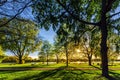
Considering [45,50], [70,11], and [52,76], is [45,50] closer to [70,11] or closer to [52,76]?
[52,76]

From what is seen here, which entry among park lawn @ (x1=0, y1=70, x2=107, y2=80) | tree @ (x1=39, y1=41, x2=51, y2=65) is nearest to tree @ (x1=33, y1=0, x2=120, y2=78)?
park lawn @ (x1=0, y1=70, x2=107, y2=80)

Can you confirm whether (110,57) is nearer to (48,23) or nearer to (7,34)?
(48,23)

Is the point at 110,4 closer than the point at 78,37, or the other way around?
the point at 110,4

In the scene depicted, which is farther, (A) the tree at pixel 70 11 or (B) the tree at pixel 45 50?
(B) the tree at pixel 45 50

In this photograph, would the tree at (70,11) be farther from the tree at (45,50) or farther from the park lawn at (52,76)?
the tree at (45,50)

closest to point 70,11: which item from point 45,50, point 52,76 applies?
point 52,76

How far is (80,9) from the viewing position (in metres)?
18.7

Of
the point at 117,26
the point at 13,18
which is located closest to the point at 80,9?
the point at 117,26

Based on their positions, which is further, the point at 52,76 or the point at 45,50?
the point at 45,50

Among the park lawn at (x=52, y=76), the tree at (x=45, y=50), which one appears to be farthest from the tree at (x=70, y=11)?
the tree at (x=45, y=50)

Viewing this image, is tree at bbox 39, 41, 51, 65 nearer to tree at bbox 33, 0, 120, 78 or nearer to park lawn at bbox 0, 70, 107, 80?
park lawn at bbox 0, 70, 107, 80

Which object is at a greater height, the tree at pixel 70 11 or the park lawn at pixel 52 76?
the tree at pixel 70 11

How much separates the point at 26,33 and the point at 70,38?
18.6 ft

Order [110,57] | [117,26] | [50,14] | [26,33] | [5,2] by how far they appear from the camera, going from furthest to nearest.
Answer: [110,57]
[117,26]
[50,14]
[26,33]
[5,2]
